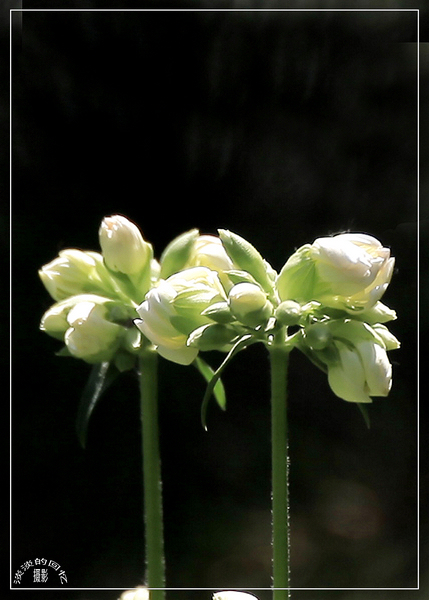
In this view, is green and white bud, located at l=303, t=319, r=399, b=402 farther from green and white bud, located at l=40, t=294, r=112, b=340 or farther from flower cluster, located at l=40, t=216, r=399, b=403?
green and white bud, located at l=40, t=294, r=112, b=340

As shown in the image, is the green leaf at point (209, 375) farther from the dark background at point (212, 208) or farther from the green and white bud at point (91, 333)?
the dark background at point (212, 208)

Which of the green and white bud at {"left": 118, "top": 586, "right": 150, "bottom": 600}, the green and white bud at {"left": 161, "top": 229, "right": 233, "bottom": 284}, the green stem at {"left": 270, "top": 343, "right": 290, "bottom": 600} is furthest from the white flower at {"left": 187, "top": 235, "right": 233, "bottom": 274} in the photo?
the green and white bud at {"left": 118, "top": 586, "right": 150, "bottom": 600}

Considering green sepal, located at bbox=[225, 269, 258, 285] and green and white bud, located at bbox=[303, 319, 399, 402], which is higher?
green sepal, located at bbox=[225, 269, 258, 285]

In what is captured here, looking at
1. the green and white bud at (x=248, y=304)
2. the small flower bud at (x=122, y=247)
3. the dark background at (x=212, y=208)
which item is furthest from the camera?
the dark background at (x=212, y=208)

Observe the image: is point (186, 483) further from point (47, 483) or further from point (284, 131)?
point (284, 131)

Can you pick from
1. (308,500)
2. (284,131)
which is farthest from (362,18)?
(308,500)

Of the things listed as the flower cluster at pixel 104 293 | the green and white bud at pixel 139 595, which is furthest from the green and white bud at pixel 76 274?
the green and white bud at pixel 139 595
